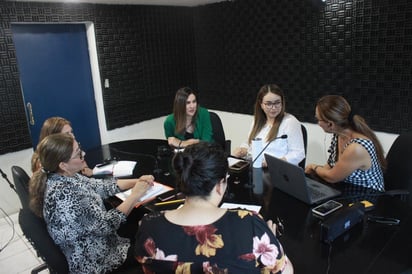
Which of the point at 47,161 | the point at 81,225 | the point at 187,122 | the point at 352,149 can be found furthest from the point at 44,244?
the point at 187,122

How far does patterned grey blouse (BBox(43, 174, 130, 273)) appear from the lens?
1.39 meters

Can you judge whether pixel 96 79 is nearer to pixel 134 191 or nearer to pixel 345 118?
pixel 134 191

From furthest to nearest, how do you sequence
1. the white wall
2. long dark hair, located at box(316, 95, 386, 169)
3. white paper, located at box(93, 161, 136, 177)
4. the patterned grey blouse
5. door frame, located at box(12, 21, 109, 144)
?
door frame, located at box(12, 21, 109, 144)
the white wall
white paper, located at box(93, 161, 136, 177)
long dark hair, located at box(316, 95, 386, 169)
the patterned grey blouse

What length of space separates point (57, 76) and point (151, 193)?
238 cm

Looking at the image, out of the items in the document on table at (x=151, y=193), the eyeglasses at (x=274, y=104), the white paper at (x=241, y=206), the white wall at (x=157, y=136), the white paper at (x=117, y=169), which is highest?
the eyeglasses at (x=274, y=104)

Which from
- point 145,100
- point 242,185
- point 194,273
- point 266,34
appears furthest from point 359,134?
point 145,100

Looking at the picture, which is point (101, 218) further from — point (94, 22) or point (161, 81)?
point (161, 81)

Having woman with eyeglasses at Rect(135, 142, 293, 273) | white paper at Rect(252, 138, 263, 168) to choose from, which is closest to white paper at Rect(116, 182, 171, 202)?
white paper at Rect(252, 138, 263, 168)

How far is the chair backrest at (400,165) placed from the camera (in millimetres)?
1923

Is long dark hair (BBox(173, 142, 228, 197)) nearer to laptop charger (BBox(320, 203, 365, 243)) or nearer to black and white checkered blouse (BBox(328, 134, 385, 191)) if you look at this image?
laptop charger (BBox(320, 203, 365, 243))

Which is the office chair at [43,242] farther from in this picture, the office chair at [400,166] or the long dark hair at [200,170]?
the office chair at [400,166]

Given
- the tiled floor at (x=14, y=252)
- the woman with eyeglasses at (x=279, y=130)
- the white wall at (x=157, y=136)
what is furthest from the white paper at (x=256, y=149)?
the tiled floor at (x=14, y=252)

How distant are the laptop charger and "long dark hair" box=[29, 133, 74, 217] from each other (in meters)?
1.16

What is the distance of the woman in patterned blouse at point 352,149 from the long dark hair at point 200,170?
101cm
